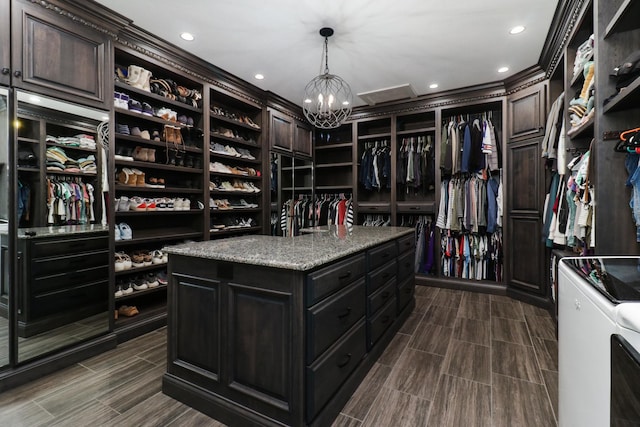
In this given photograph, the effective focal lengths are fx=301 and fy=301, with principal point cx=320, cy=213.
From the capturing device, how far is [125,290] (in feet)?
8.59

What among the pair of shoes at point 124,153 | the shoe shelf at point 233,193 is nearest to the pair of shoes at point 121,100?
the pair of shoes at point 124,153

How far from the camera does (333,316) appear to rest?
1.55 metres

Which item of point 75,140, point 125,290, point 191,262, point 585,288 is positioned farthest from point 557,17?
point 125,290

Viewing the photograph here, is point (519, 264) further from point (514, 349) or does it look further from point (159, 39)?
point (159, 39)

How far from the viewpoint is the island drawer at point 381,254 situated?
2055mm

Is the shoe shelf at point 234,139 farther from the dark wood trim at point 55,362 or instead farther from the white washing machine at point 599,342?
the white washing machine at point 599,342

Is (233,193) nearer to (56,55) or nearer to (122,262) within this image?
(122,262)

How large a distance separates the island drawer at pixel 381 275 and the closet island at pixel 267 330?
14 cm

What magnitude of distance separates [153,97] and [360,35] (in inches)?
76.5

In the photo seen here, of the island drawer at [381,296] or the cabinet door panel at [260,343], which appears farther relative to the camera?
the island drawer at [381,296]

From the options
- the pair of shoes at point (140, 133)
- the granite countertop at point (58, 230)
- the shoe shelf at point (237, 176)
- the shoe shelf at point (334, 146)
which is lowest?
the granite countertop at point (58, 230)

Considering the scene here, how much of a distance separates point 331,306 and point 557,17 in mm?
2780

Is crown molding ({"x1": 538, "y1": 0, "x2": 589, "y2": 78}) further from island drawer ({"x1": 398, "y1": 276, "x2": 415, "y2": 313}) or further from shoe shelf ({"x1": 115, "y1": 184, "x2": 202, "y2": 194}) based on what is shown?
shoe shelf ({"x1": 115, "y1": 184, "x2": 202, "y2": 194})

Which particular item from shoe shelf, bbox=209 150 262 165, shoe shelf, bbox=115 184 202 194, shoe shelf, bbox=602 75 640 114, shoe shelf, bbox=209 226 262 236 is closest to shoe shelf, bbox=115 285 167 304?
shoe shelf, bbox=209 226 262 236
